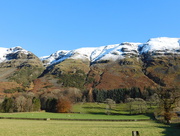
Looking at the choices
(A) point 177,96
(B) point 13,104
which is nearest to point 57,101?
(B) point 13,104

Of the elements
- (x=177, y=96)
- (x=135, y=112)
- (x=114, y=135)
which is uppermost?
(x=177, y=96)

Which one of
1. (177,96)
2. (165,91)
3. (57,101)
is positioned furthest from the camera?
(57,101)

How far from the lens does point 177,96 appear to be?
167 feet

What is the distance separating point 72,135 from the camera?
2609 centimetres

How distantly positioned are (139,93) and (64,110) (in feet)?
320

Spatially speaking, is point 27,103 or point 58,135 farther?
point 27,103

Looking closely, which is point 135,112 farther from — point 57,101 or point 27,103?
point 27,103

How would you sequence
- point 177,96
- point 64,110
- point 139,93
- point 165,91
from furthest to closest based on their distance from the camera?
point 139,93, point 64,110, point 165,91, point 177,96

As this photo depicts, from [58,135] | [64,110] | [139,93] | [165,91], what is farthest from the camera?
[139,93]

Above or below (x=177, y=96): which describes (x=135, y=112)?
below

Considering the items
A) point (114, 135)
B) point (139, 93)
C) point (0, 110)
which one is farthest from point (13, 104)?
point (139, 93)

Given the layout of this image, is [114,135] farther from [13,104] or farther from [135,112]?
[13,104]

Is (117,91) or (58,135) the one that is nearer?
(58,135)

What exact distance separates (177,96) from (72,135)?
38529mm
